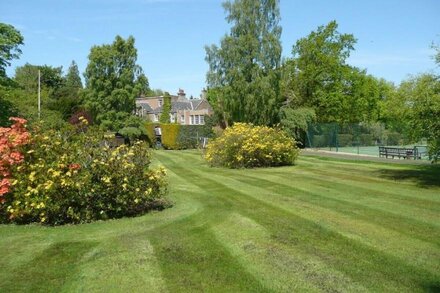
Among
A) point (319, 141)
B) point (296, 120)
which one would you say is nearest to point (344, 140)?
point (319, 141)

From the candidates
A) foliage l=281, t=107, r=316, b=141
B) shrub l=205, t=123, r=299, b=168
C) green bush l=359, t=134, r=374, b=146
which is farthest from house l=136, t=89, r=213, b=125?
shrub l=205, t=123, r=299, b=168

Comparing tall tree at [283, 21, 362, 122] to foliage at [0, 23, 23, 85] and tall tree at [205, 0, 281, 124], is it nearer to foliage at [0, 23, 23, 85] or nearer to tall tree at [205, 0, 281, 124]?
tall tree at [205, 0, 281, 124]

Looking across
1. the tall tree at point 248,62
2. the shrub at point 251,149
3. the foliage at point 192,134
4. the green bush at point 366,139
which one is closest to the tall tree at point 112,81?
the foliage at point 192,134

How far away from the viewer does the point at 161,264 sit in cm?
605

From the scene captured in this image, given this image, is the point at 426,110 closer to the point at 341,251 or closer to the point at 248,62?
the point at 341,251

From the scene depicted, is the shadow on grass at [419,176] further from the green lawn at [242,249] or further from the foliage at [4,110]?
the foliage at [4,110]

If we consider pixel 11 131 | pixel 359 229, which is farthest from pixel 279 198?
pixel 11 131

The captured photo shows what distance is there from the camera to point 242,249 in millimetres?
6676

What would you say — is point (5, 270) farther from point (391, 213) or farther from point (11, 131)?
point (391, 213)

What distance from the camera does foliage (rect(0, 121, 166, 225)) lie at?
28.5ft

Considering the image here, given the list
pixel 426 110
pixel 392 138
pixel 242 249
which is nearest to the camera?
pixel 242 249

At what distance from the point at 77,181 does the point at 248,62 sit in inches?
1172

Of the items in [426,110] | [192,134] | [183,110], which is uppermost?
[183,110]

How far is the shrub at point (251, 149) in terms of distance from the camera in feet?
74.2
